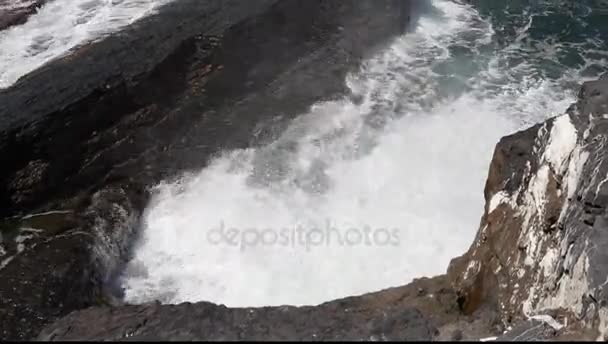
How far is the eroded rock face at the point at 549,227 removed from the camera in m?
6.71

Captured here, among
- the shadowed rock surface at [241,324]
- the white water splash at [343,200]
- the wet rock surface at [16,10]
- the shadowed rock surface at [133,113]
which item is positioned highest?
the wet rock surface at [16,10]

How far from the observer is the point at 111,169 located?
12789 millimetres

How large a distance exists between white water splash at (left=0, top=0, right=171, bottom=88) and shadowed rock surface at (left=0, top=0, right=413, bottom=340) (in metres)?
0.45

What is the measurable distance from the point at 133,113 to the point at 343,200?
4.93 m

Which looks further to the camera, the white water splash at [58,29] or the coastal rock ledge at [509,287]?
the white water splash at [58,29]

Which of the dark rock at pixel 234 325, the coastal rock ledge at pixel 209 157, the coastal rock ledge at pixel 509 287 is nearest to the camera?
the dark rock at pixel 234 325

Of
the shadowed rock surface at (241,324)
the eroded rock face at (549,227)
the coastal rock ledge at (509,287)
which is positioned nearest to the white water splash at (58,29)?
the shadowed rock surface at (241,324)

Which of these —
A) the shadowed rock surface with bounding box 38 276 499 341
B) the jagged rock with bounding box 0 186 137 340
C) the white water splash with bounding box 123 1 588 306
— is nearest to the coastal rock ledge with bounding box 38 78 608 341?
the shadowed rock surface with bounding box 38 276 499 341

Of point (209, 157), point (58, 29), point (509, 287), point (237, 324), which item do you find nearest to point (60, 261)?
point (209, 157)

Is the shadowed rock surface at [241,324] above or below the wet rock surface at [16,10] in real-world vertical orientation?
below

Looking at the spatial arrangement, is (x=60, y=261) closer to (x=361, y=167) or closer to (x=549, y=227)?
(x=361, y=167)

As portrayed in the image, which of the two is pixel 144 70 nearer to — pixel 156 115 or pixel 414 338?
pixel 156 115

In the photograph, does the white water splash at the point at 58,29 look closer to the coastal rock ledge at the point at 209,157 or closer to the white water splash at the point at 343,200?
the coastal rock ledge at the point at 209,157

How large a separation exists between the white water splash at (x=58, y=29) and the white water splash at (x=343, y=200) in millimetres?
4997
